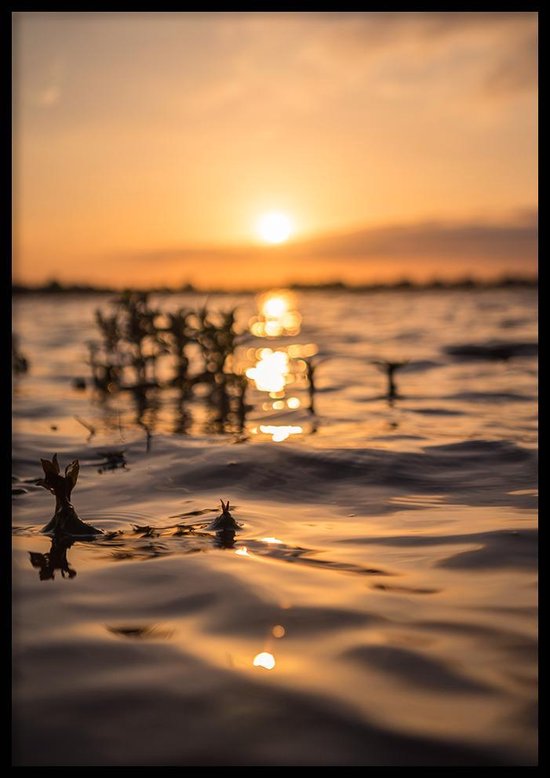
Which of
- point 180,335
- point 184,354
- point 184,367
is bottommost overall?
point 184,367

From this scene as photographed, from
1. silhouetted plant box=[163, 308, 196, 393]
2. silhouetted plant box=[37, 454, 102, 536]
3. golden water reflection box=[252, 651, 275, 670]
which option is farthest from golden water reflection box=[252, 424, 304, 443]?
golden water reflection box=[252, 651, 275, 670]

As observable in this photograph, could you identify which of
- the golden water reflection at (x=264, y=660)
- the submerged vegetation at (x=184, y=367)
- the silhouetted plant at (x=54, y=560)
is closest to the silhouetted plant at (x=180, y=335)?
the submerged vegetation at (x=184, y=367)

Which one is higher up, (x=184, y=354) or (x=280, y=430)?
(x=184, y=354)

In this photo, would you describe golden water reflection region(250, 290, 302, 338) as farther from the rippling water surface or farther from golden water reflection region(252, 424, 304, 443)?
the rippling water surface

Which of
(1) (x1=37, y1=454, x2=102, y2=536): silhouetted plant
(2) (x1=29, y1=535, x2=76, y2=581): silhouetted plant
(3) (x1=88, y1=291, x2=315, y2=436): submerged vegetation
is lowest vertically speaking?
(2) (x1=29, y1=535, x2=76, y2=581): silhouetted plant

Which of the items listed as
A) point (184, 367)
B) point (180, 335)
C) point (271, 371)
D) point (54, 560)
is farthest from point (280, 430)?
point (271, 371)

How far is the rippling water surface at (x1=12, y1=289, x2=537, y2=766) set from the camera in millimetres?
1875

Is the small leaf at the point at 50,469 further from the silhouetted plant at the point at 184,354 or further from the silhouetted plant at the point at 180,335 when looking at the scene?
the silhouetted plant at the point at 180,335

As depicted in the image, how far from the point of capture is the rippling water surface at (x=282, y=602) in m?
1.88

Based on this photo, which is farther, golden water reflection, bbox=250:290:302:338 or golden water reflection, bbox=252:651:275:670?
golden water reflection, bbox=250:290:302:338

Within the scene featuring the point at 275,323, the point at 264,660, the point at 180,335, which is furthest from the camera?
the point at 275,323

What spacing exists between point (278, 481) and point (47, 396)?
5.51 metres

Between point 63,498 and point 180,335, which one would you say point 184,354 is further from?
point 63,498

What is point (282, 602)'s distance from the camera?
105 inches
